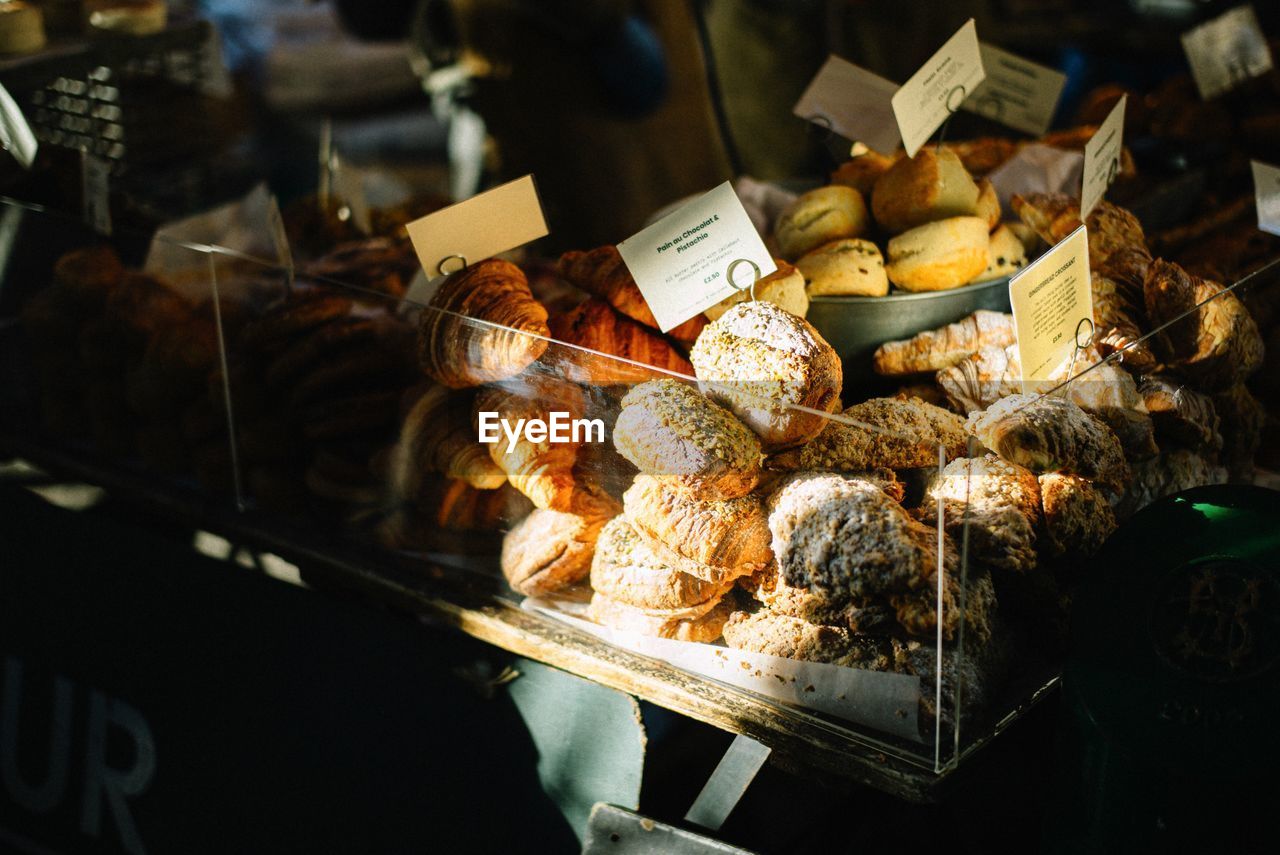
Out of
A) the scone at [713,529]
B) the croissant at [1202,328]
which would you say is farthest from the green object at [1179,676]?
the scone at [713,529]

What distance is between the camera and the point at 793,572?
113 cm

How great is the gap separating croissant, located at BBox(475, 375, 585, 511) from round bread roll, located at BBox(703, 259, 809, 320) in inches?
10.4

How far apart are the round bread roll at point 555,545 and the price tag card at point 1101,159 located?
881 mm

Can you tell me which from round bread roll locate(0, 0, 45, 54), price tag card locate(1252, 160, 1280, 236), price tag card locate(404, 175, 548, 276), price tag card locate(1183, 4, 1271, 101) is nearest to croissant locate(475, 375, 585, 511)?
price tag card locate(404, 175, 548, 276)

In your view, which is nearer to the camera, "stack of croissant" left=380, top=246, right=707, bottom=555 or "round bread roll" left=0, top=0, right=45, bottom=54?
"stack of croissant" left=380, top=246, right=707, bottom=555

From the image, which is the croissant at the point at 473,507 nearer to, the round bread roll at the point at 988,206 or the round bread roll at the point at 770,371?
the round bread roll at the point at 770,371

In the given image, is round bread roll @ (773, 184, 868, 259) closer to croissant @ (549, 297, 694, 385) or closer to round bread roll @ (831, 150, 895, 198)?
round bread roll @ (831, 150, 895, 198)

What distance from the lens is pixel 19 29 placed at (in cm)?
207

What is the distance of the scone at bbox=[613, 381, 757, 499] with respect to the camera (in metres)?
1.16

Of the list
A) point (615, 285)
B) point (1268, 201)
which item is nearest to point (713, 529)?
point (615, 285)

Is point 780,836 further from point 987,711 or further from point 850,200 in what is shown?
point 850,200

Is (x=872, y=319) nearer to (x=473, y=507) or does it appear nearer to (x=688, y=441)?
(x=688, y=441)

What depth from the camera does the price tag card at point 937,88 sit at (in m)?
1.57

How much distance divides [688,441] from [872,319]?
1.52 feet
